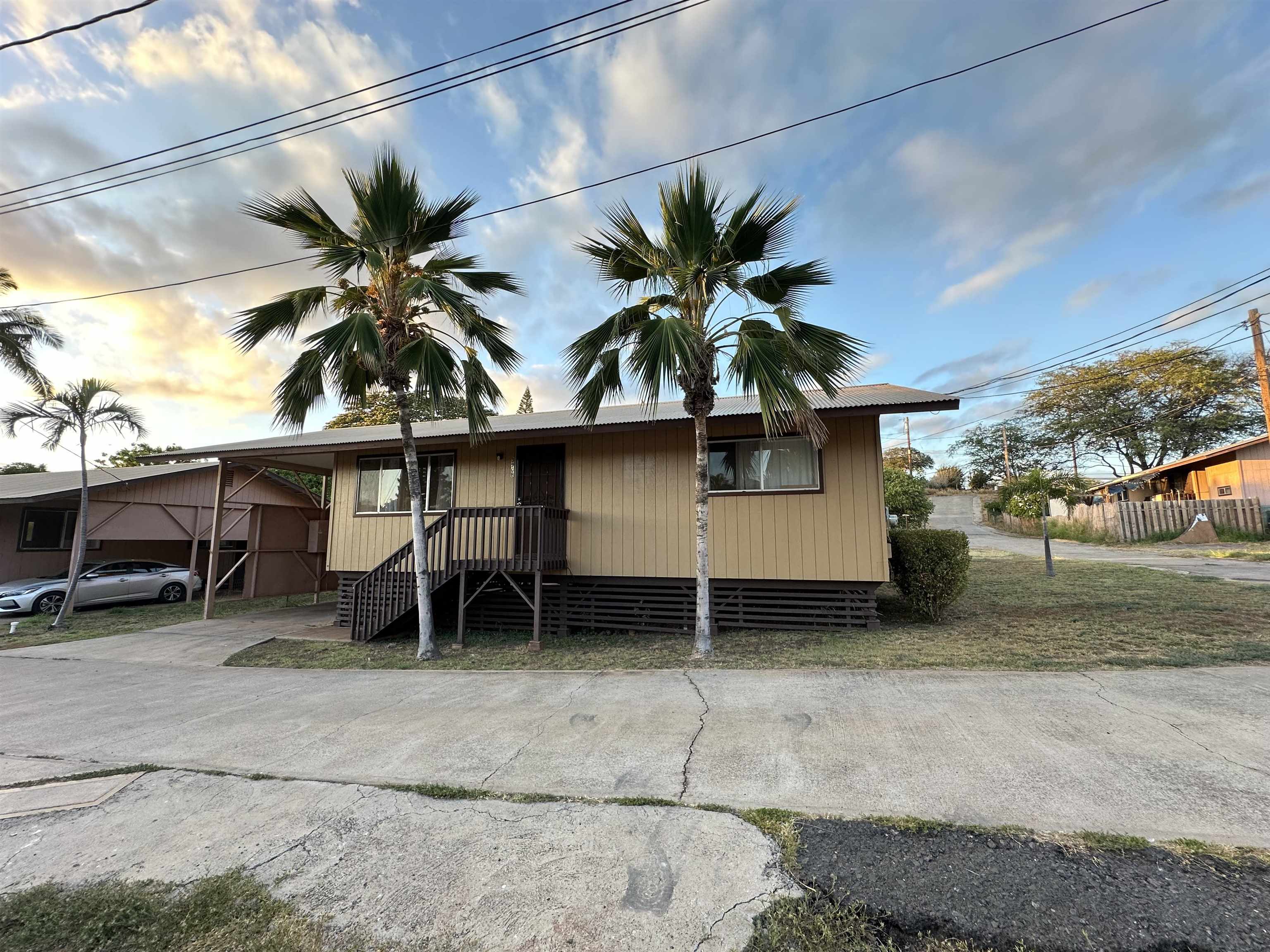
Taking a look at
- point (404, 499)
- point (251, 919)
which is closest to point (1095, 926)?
point (251, 919)

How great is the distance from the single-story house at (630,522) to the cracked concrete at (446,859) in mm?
4935

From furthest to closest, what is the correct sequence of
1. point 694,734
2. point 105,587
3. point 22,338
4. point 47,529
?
1. point 47,529
2. point 105,587
3. point 22,338
4. point 694,734

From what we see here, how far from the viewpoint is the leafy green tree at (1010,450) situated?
3797 centimetres

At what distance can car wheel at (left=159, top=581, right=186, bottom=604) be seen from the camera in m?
14.8

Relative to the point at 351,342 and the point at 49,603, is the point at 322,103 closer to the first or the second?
the point at 351,342

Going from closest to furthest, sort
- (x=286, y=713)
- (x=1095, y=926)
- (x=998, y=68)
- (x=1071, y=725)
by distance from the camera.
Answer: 1. (x=1095, y=926)
2. (x=1071, y=725)
3. (x=286, y=713)
4. (x=998, y=68)

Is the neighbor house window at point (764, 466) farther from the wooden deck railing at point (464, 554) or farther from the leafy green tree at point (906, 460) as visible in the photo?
the leafy green tree at point (906, 460)

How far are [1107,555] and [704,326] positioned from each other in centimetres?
1831

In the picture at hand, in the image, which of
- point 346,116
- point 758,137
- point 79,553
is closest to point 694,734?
point 758,137

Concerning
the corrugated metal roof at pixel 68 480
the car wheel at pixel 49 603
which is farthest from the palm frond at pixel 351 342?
the car wheel at pixel 49 603

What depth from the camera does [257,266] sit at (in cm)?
967

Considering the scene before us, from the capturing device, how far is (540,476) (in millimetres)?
9703

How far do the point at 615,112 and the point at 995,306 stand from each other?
13603 millimetres

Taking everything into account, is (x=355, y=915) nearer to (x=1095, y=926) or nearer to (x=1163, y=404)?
(x=1095, y=926)
